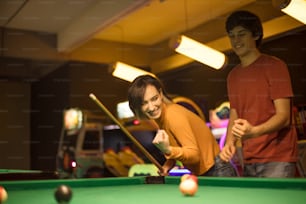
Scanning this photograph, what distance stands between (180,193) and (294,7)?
2.03 meters

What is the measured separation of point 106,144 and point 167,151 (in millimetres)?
4002

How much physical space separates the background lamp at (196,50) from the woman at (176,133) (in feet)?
3.22

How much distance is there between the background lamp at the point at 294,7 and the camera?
2857 mm

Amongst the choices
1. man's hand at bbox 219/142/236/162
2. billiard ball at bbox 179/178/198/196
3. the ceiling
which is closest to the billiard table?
billiard ball at bbox 179/178/198/196

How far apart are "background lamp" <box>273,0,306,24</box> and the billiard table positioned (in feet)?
5.30

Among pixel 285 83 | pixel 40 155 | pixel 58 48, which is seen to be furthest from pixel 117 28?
pixel 285 83

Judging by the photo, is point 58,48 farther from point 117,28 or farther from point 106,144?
point 106,144

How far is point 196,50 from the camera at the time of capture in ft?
13.4

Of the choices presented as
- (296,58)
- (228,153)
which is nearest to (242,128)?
(228,153)

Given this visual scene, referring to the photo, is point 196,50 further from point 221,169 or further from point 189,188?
point 189,188

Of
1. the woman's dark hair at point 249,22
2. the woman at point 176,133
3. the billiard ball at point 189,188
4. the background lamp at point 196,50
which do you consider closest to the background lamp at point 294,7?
the woman's dark hair at point 249,22

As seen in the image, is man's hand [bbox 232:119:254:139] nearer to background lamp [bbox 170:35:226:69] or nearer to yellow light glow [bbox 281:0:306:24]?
yellow light glow [bbox 281:0:306:24]

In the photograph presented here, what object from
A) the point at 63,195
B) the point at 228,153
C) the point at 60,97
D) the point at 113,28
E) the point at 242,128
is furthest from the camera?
the point at 60,97

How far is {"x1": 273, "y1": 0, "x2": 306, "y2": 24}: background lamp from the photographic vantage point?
2.86 metres
